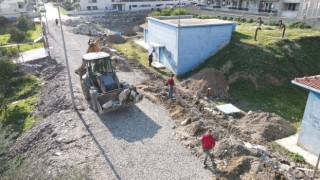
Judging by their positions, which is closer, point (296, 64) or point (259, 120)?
point (259, 120)

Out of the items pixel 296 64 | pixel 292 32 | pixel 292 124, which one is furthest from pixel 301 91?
pixel 292 32

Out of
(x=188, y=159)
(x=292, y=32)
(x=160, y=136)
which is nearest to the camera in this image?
(x=188, y=159)

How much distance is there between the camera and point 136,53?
3008 cm

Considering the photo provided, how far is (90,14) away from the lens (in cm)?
6181

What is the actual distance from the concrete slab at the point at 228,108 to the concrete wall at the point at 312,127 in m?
4.19

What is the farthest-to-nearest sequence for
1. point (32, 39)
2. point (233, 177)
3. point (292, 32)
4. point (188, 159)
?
point (32, 39)
point (292, 32)
point (188, 159)
point (233, 177)

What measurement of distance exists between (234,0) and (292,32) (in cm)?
2574

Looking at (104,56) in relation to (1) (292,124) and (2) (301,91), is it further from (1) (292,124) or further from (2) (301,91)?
(2) (301,91)

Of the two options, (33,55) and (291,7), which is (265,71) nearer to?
(33,55)

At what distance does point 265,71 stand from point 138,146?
1306 cm

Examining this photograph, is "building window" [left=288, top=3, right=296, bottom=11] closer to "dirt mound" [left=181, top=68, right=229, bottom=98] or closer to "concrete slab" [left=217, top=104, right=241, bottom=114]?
"dirt mound" [left=181, top=68, right=229, bottom=98]

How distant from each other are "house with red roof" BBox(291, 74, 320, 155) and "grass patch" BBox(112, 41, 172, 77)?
12.2 metres

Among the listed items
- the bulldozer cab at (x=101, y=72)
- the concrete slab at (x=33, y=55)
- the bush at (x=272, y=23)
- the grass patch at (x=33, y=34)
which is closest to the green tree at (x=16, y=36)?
the grass patch at (x=33, y=34)

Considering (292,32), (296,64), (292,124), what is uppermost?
(292,32)
